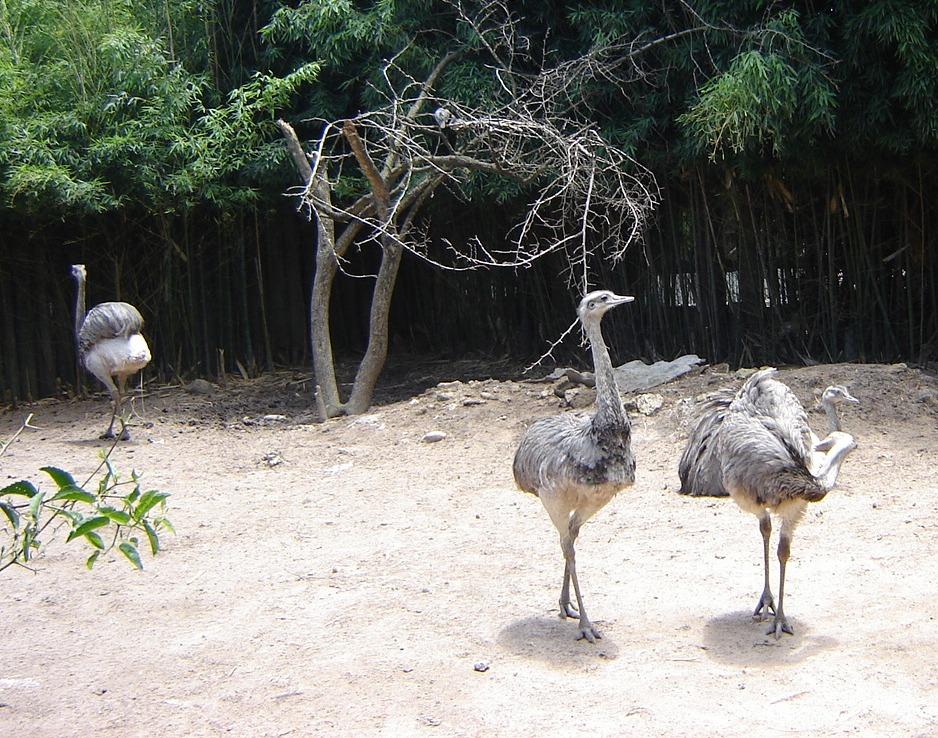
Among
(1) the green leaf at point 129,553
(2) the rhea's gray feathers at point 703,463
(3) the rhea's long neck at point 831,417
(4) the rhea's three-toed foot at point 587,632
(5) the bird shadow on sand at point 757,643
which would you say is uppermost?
(1) the green leaf at point 129,553

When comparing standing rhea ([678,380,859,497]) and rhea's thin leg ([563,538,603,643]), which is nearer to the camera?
rhea's thin leg ([563,538,603,643])

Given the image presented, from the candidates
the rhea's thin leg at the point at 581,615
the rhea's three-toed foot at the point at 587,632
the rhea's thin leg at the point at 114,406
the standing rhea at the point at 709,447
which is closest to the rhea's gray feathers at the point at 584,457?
the rhea's thin leg at the point at 581,615

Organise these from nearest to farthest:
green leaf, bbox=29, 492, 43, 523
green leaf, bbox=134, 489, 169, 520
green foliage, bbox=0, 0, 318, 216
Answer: green leaf, bbox=29, 492, 43, 523, green leaf, bbox=134, 489, 169, 520, green foliage, bbox=0, 0, 318, 216

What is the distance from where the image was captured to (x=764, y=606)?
4.59 metres

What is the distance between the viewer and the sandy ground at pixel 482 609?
3965mm

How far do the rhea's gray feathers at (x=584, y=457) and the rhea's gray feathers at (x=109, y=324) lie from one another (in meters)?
5.86

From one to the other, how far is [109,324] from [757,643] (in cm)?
684

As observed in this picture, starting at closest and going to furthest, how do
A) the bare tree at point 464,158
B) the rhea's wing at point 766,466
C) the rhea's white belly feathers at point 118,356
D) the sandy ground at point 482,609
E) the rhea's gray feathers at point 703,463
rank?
the sandy ground at point 482,609 → the rhea's wing at point 766,466 → the rhea's gray feathers at point 703,463 → the bare tree at point 464,158 → the rhea's white belly feathers at point 118,356

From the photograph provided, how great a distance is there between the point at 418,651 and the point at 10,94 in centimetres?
841

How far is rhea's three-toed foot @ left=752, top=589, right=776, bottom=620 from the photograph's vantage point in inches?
180

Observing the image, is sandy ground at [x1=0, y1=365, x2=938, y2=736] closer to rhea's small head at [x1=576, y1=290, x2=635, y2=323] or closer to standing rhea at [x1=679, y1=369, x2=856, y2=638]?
standing rhea at [x1=679, y1=369, x2=856, y2=638]

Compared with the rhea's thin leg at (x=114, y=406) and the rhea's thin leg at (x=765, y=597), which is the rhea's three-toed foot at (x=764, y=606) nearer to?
the rhea's thin leg at (x=765, y=597)

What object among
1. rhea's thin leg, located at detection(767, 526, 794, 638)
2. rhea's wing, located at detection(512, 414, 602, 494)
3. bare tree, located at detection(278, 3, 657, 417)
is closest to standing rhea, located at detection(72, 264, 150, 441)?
bare tree, located at detection(278, 3, 657, 417)

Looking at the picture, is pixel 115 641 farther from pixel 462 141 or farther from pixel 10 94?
pixel 10 94
